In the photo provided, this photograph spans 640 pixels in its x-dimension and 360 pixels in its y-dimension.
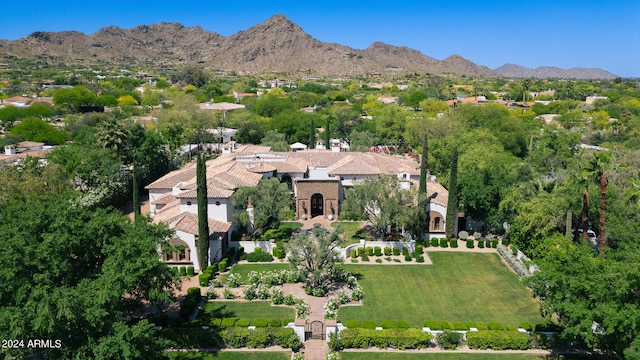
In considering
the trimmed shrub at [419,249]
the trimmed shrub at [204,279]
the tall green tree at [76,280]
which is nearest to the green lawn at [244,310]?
the trimmed shrub at [204,279]

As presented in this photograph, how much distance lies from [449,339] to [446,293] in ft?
23.9

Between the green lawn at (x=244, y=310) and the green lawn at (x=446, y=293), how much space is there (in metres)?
3.78

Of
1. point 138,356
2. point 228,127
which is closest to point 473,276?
point 138,356

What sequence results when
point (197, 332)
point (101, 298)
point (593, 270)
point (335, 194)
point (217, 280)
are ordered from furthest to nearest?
1. point (335, 194)
2. point (217, 280)
3. point (197, 332)
4. point (593, 270)
5. point (101, 298)

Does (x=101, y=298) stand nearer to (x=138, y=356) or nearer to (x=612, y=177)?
(x=138, y=356)

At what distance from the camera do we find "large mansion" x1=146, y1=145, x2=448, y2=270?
1437 inches

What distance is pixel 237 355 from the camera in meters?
25.0

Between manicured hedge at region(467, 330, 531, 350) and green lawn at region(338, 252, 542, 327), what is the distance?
2.81 metres

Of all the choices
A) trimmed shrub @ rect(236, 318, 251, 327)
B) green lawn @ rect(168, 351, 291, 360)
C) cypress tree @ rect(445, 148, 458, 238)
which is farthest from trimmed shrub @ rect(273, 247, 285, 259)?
cypress tree @ rect(445, 148, 458, 238)

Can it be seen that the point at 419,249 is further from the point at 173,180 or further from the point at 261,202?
the point at 173,180

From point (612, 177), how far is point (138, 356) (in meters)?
41.7

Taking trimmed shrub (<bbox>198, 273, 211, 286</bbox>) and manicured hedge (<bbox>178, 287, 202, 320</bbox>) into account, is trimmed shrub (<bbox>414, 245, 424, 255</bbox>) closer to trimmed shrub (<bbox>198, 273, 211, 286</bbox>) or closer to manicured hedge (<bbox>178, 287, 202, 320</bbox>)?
trimmed shrub (<bbox>198, 273, 211, 286</bbox>)

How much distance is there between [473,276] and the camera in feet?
117

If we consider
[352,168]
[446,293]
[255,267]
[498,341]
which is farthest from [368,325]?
[352,168]
